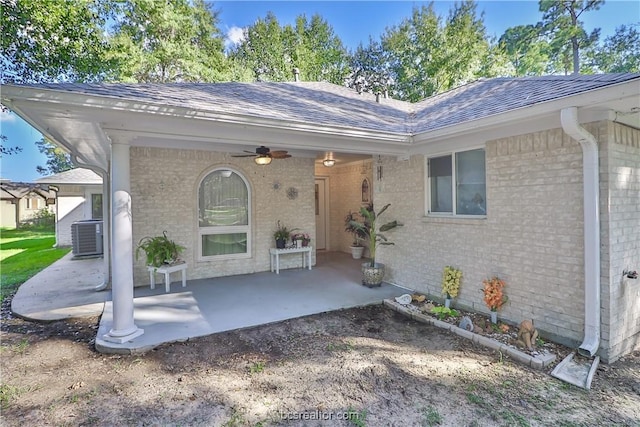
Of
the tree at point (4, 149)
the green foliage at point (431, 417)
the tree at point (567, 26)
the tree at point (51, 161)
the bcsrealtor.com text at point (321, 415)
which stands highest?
the tree at point (567, 26)

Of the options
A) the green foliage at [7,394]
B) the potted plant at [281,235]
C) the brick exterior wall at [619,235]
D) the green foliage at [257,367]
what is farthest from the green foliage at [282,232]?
the brick exterior wall at [619,235]

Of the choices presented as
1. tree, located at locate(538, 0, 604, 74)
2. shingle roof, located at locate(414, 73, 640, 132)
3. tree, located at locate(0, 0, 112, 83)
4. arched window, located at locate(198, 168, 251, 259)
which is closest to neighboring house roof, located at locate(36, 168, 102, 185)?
tree, located at locate(0, 0, 112, 83)

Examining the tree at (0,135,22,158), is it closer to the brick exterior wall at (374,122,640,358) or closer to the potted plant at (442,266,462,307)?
the brick exterior wall at (374,122,640,358)

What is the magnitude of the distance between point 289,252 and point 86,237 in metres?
7.97

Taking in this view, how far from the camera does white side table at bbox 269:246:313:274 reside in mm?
7953

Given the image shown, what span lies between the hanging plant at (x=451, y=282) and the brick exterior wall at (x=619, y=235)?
6.29 ft

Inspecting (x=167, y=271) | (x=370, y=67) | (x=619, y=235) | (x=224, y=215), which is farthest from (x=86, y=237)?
(x=370, y=67)

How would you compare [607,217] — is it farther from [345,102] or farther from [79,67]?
[79,67]

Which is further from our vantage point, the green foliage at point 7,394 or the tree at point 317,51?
the tree at point 317,51

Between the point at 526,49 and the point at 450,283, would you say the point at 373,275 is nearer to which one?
the point at 450,283

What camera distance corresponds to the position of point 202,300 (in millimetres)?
5809

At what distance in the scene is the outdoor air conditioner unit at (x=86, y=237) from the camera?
425 inches

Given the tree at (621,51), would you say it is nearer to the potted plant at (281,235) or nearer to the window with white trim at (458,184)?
the window with white trim at (458,184)

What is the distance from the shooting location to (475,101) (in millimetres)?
5887
